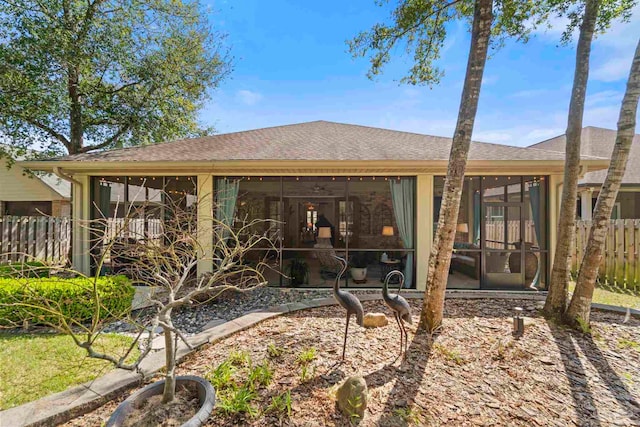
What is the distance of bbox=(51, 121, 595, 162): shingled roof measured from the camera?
18.9 feet

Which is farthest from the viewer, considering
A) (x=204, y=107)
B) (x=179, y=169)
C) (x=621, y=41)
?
(x=204, y=107)

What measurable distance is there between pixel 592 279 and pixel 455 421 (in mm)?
3103

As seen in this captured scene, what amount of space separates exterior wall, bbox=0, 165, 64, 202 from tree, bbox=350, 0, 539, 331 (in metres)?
14.2

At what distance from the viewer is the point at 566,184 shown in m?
4.09

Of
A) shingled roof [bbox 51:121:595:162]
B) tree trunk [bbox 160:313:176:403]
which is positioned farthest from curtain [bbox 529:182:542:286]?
tree trunk [bbox 160:313:176:403]

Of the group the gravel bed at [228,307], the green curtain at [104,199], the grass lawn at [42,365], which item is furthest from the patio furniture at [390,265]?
the green curtain at [104,199]

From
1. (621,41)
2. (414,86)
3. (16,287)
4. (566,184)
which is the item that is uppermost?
(621,41)

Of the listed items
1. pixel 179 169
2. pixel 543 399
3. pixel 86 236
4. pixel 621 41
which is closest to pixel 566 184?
pixel 543 399

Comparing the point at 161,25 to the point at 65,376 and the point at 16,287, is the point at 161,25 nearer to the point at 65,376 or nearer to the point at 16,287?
the point at 16,287

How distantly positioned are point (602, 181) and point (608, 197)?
8705 millimetres

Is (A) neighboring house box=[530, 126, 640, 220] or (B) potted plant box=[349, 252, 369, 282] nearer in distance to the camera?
(B) potted plant box=[349, 252, 369, 282]

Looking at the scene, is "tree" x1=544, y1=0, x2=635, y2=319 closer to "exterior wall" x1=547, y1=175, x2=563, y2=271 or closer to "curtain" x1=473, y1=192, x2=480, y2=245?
"exterior wall" x1=547, y1=175, x2=563, y2=271

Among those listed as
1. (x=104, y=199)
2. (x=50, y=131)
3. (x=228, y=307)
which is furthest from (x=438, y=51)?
(x=50, y=131)

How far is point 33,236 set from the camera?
8.38 m
